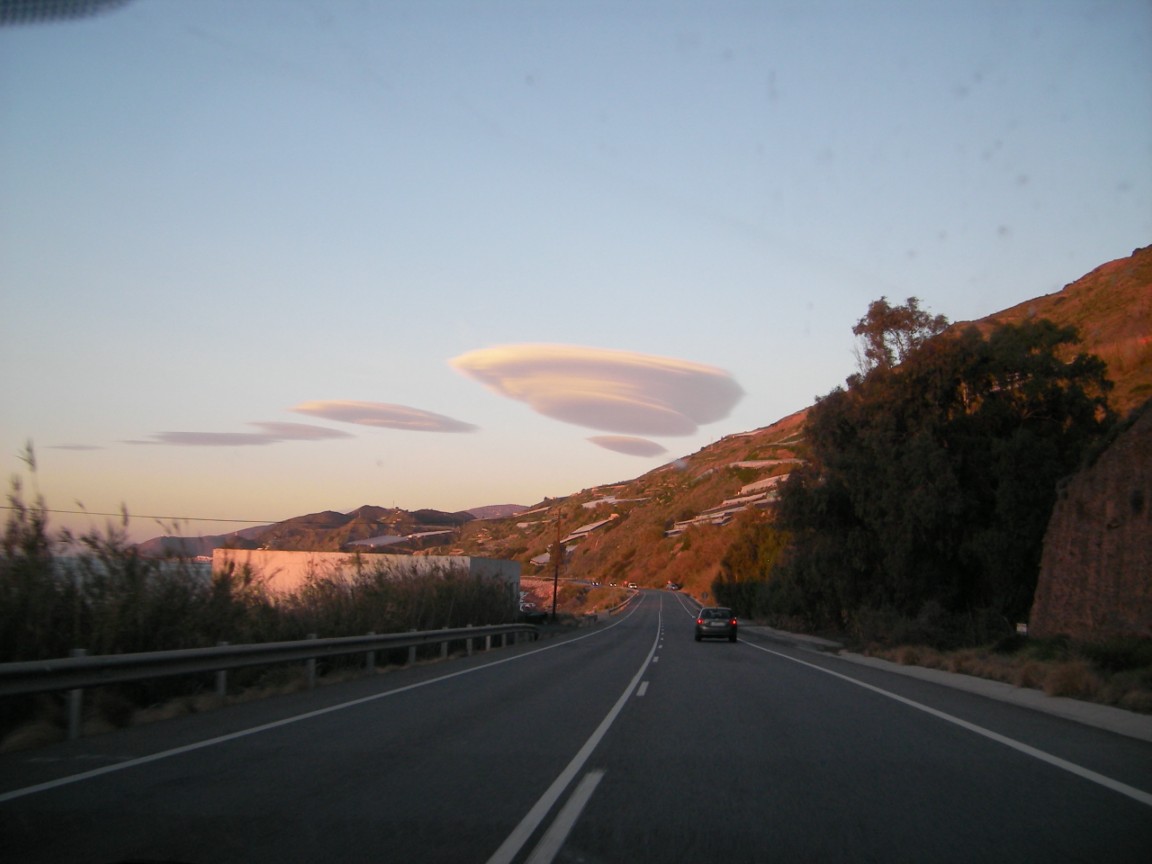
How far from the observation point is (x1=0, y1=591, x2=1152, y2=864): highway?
6.53 metres

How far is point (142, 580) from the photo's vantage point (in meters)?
15.4

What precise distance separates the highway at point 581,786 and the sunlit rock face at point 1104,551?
40.1 ft

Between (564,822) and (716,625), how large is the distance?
3506cm

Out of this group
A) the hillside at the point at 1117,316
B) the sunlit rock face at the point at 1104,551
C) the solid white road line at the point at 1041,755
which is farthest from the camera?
the hillside at the point at 1117,316

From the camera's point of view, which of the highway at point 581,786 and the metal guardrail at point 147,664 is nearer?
the highway at point 581,786

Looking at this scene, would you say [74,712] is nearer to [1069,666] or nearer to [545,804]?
[545,804]

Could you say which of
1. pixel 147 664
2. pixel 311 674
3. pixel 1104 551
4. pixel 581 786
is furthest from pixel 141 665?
pixel 1104 551

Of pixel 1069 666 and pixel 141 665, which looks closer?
pixel 141 665

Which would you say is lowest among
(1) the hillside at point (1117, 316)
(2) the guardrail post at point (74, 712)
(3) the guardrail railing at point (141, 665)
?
(2) the guardrail post at point (74, 712)

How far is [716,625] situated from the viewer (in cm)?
4131

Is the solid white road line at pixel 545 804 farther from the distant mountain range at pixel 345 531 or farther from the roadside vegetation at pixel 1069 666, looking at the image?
the distant mountain range at pixel 345 531

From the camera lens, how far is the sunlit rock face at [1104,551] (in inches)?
968

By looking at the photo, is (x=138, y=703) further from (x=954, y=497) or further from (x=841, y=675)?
(x=954, y=497)

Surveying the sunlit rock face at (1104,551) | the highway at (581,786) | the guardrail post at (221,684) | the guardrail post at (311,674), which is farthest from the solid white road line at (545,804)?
the sunlit rock face at (1104,551)
